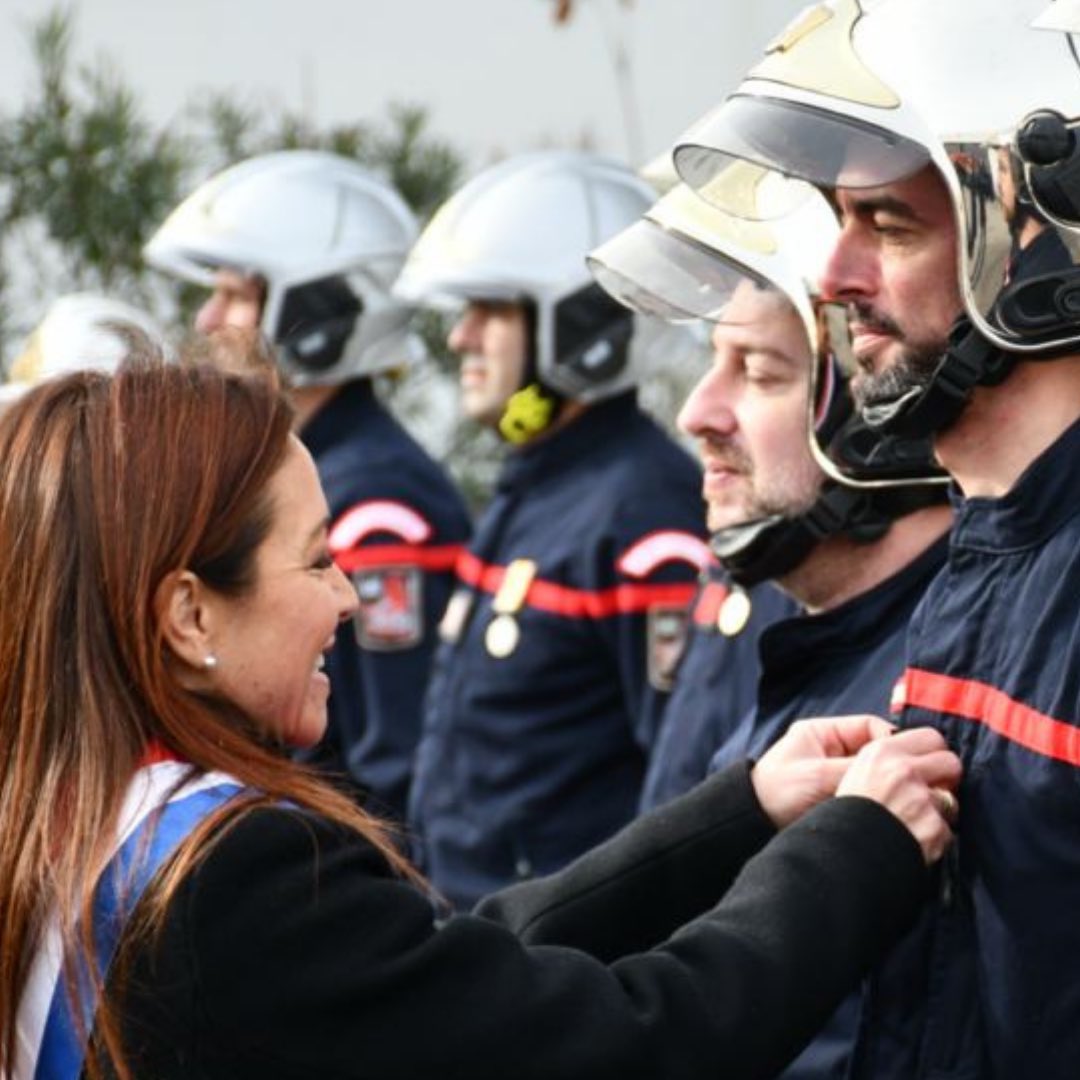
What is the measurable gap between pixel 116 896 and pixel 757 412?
183 cm

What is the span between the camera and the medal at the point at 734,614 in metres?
5.34

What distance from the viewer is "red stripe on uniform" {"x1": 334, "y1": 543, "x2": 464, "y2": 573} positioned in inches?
267

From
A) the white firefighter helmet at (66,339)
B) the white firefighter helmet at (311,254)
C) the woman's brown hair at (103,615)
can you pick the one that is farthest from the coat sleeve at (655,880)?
the white firefighter helmet at (66,339)

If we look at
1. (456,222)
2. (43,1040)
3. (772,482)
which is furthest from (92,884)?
(456,222)

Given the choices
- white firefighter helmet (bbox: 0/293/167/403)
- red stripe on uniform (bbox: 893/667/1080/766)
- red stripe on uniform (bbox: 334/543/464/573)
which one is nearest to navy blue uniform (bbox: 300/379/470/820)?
red stripe on uniform (bbox: 334/543/464/573)

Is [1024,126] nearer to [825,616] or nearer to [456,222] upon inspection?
[825,616]

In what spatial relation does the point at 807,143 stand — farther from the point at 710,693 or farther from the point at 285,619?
the point at 710,693

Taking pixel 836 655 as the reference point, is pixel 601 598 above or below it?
below

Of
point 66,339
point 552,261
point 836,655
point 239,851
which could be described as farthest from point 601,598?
point 239,851

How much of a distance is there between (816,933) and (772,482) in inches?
56.3

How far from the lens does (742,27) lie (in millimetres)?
10609

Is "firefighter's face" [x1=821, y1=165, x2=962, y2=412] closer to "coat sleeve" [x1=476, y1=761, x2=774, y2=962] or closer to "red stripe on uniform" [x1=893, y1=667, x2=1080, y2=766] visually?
"red stripe on uniform" [x1=893, y1=667, x2=1080, y2=766]

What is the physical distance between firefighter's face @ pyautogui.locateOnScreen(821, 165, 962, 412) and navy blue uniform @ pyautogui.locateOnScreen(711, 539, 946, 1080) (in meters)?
0.54

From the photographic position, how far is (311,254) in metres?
7.50
